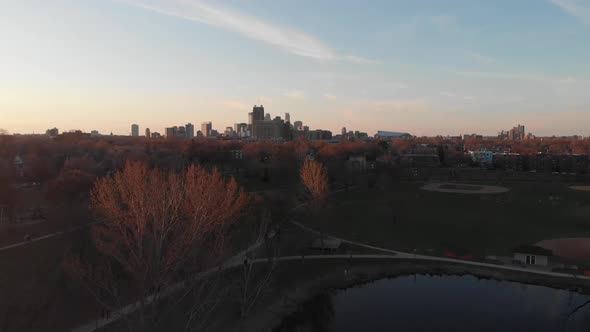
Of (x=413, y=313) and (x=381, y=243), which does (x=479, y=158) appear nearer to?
(x=381, y=243)

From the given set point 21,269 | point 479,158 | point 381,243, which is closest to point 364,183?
point 381,243

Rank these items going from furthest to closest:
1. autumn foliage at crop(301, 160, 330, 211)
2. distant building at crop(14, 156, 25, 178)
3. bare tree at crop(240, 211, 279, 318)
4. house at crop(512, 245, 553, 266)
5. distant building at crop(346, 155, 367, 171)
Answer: distant building at crop(346, 155, 367, 171) → distant building at crop(14, 156, 25, 178) → autumn foliage at crop(301, 160, 330, 211) → house at crop(512, 245, 553, 266) → bare tree at crop(240, 211, 279, 318)

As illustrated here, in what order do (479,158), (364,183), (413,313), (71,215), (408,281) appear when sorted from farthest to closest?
(479,158)
(364,183)
(71,215)
(408,281)
(413,313)

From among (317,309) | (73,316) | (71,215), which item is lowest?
(317,309)

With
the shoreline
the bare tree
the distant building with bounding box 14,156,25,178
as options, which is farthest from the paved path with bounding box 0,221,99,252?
the distant building with bounding box 14,156,25,178

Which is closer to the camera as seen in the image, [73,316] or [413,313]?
[73,316]

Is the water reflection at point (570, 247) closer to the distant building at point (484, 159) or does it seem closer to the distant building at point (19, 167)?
the distant building at point (19, 167)

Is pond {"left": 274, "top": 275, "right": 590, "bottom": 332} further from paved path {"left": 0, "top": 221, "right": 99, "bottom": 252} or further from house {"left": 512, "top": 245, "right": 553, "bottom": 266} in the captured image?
paved path {"left": 0, "top": 221, "right": 99, "bottom": 252}
